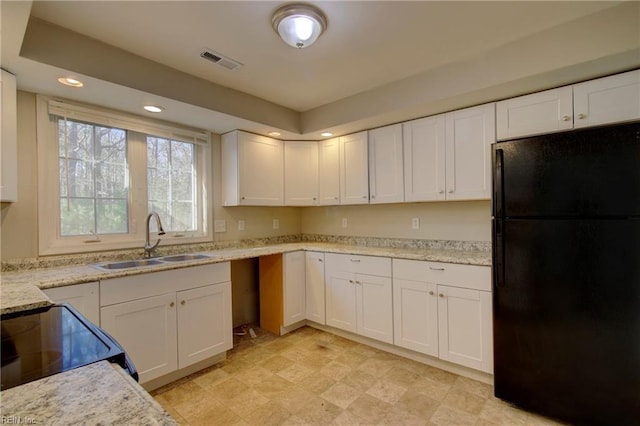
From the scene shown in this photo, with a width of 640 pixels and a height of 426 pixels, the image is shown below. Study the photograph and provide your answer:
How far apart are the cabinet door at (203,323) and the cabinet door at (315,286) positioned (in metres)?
0.90

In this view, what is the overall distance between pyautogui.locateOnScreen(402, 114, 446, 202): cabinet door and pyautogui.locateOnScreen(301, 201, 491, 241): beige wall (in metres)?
0.30

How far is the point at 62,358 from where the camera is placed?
0.79m

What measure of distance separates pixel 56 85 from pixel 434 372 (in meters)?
3.32

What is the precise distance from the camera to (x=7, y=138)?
1690 mm

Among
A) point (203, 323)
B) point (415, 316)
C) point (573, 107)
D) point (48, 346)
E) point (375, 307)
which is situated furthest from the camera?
point (375, 307)

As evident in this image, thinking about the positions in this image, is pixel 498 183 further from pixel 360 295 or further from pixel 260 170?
pixel 260 170

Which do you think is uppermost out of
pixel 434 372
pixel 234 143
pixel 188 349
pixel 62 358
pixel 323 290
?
pixel 234 143

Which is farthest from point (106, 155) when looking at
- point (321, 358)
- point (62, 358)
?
point (321, 358)

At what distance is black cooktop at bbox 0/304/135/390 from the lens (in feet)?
2.41

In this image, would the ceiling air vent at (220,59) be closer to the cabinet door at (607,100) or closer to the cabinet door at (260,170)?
the cabinet door at (260,170)

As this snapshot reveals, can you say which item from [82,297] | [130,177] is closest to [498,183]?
[82,297]

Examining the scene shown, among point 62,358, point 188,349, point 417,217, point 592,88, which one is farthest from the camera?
point 417,217

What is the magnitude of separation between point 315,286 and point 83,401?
8.40 feet

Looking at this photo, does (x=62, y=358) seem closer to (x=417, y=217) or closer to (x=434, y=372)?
(x=434, y=372)
